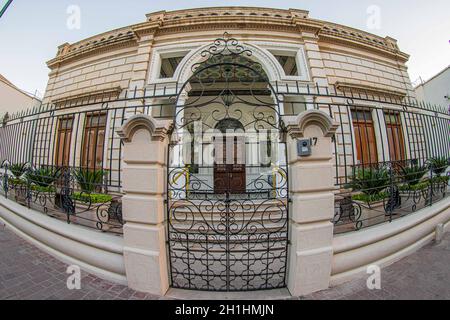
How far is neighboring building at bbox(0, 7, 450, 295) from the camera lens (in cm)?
229

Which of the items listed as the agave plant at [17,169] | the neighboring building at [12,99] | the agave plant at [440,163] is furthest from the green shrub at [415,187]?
the neighboring building at [12,99]

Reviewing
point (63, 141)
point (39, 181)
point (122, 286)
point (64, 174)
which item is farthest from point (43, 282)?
point (63, 141)

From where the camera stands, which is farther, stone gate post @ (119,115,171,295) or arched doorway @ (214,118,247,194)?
arched doorway @ (214,118,247,194)

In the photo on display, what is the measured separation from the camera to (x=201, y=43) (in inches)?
271

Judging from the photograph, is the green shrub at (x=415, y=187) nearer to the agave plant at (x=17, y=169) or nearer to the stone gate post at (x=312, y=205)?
the stone gate post at (x=312, y=205)

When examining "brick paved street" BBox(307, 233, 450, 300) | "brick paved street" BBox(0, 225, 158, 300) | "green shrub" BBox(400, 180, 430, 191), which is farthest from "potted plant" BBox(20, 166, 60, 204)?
"green shrub" BBox(400, 180, 430, 191)

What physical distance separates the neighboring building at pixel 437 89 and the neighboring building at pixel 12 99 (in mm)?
23629

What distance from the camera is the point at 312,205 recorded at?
224 centimetres

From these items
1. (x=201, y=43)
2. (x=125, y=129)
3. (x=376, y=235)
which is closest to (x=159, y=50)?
(x=201, y=43)

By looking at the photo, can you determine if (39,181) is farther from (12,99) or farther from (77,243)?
(12,99)

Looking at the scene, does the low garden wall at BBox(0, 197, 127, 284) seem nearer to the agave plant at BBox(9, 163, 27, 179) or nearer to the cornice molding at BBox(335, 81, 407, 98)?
the agave plant at BBox(9, 163, 27, 179)

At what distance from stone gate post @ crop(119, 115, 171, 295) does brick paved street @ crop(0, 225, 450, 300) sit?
0.28 m

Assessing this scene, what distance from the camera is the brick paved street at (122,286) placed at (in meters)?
2.24

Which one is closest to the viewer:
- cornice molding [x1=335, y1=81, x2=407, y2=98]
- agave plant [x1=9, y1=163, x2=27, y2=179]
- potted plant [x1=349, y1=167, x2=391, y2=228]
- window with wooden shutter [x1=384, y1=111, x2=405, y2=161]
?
potted plant [x1=349, y1=167, x2=391, y2=228]
